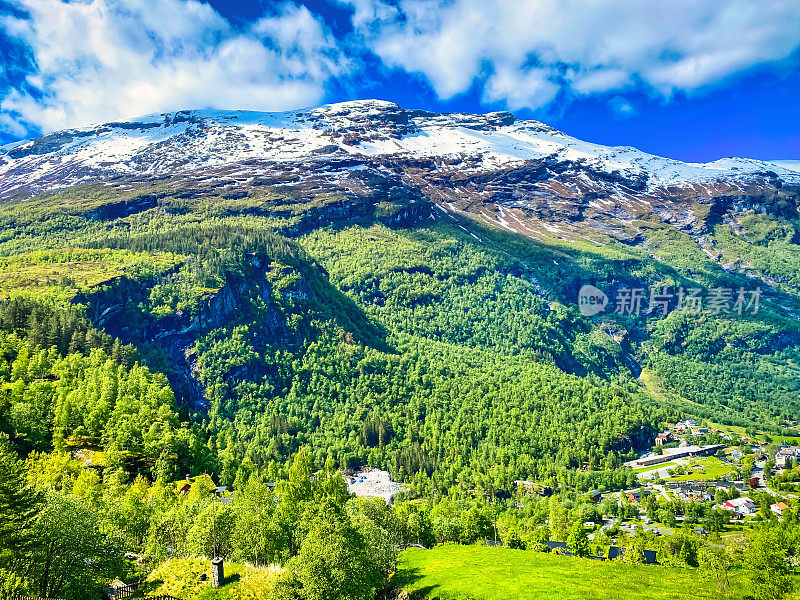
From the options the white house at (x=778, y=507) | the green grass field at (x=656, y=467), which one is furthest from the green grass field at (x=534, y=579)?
the green grass field at (x=656, y=467)

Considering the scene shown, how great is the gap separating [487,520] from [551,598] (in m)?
56.1

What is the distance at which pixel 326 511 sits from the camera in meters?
46.7

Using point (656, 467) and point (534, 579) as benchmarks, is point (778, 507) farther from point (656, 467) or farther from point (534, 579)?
point (534, 579)

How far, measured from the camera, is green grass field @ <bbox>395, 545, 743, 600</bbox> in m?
50.4

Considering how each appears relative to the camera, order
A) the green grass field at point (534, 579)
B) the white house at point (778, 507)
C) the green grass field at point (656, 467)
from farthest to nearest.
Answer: the green grass field at point (656, 467) → the white house at point (778, 507) → the green grass field at point (534, 579)

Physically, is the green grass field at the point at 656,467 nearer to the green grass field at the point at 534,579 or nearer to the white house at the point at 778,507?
the white house at the point at 778,507

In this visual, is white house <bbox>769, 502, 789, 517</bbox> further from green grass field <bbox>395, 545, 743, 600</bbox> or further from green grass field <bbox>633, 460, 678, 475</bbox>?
green grass field <bbox>395, 545, 743, 600</bbox>

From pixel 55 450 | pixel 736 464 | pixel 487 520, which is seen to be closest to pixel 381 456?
pixel 487 520

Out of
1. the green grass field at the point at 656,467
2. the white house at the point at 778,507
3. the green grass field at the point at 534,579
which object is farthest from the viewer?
the green grass field at the point at 656,467

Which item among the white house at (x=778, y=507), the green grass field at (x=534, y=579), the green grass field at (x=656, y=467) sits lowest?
the white house at (x=778, y=507)

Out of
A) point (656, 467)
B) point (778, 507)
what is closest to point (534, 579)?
point (778, 507)

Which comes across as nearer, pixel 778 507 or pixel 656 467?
pixel 778 507

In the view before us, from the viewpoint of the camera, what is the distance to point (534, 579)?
5562 centimetres

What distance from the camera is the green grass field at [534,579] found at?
50406 mm
